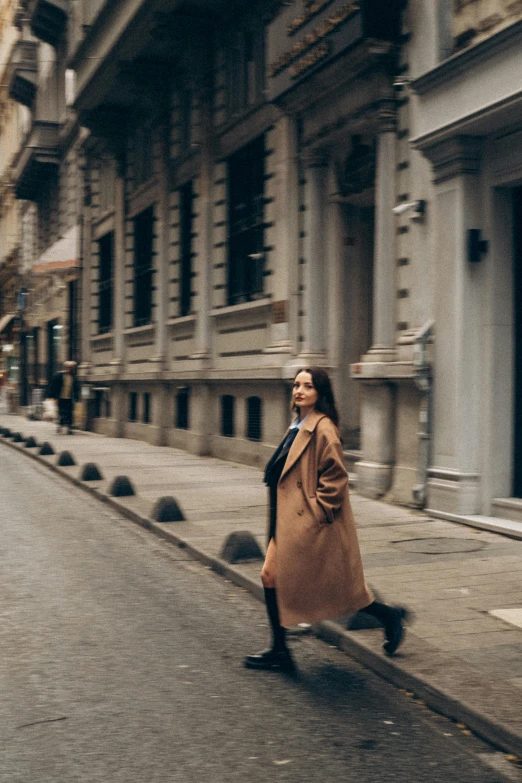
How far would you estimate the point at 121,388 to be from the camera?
2412 cm

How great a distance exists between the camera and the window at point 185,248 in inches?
802

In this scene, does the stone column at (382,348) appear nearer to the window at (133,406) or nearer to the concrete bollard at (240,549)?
the concrete bollard at (240,549)

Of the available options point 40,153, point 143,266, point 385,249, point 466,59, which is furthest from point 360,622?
point 40,153

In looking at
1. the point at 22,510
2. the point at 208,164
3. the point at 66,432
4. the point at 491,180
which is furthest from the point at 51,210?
→ the point at 491,180

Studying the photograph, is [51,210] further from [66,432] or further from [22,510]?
[22,510]

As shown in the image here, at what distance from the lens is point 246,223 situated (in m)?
17.1

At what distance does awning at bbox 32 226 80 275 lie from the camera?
28.6m

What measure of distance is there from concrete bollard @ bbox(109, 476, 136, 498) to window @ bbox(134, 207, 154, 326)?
10.7 m

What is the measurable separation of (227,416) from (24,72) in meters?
22.3

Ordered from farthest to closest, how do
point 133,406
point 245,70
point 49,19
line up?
1. point 49,19
2. point 133,406
3. point 245,70

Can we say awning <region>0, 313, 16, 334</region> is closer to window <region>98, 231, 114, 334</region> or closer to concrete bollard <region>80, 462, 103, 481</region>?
window <region>98, 231, 114, 334</region>

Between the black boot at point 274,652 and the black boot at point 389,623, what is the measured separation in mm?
448

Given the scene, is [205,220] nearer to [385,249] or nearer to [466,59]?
[385,249]

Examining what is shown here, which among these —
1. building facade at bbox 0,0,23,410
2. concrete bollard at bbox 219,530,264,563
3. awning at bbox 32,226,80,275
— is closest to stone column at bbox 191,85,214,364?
concrete bollard at bbox 219,530,264,563
